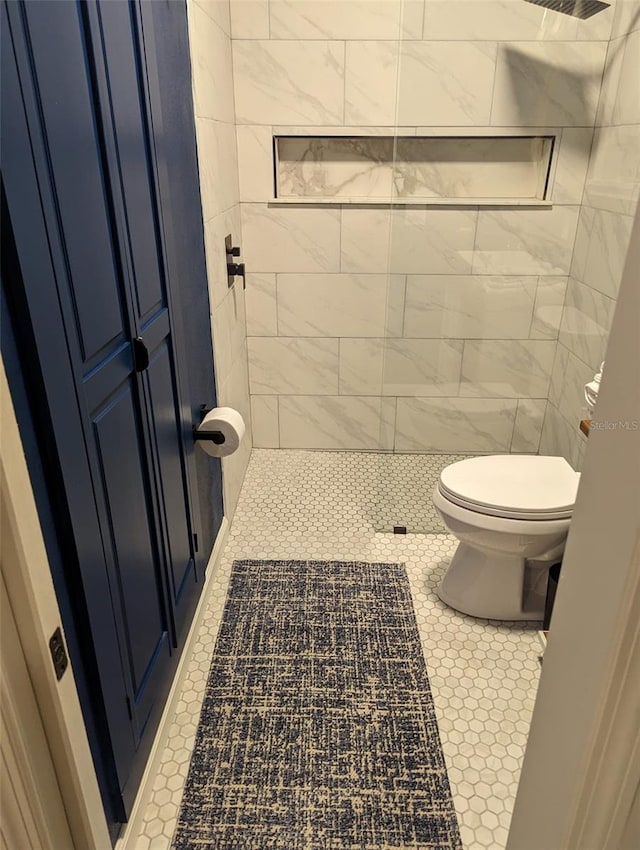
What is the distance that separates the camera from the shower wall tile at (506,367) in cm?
285

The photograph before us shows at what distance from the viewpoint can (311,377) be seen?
3.10 metres

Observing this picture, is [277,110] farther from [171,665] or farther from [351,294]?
[171,665]

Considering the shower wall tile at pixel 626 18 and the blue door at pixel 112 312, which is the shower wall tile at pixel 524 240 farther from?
the blue door at pixel 112 312

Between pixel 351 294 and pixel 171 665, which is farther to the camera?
pixel 351 294

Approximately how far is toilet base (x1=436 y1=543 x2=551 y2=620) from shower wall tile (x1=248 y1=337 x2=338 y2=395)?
4.24 ft

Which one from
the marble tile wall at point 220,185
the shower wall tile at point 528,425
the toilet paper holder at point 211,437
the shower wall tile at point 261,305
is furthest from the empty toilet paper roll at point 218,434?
the shower wall tile at point 528,425

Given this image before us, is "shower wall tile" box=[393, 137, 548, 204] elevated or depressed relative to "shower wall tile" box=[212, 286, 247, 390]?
elevated

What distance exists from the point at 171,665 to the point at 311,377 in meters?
1.74

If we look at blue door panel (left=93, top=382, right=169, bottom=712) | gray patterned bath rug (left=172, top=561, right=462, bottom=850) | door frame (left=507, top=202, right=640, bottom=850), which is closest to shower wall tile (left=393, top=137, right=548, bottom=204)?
gray patterned bath rug (left=172, top=561, right=462, bottom=850)

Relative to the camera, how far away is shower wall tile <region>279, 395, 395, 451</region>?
3.15 metres

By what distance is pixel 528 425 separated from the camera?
2.95m

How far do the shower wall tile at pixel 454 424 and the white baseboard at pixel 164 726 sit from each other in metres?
1.15

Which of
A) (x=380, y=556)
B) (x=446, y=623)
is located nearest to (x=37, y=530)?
(x=446, y=623)

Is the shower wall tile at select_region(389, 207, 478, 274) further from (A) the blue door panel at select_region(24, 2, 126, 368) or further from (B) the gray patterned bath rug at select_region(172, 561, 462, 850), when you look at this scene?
(A) the blue door panel at select_region(24, 2, 126, 368)
